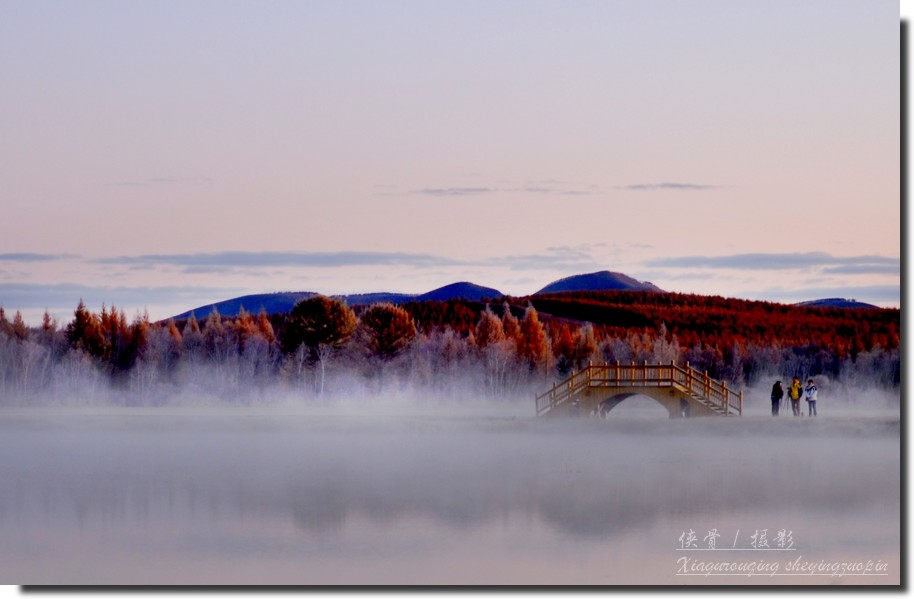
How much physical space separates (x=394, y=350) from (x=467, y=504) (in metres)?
48.2

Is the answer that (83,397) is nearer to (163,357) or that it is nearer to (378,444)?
(163,357)

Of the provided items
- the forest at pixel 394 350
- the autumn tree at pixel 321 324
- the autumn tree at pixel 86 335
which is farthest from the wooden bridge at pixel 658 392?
the autumn tree at pixel 86 335

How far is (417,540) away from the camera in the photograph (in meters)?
21.2

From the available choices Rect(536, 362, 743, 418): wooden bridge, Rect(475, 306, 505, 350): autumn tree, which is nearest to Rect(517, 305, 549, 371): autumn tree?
Rect(475, 306, 505, 350): autumn tree

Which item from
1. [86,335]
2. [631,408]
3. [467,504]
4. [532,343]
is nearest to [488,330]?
[532,343]

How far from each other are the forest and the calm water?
65.9ft

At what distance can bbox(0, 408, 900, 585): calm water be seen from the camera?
62.3ft

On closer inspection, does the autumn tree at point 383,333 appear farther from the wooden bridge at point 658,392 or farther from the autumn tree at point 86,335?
the wooden bridge at point 658,392

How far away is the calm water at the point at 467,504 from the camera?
19000 millimetres

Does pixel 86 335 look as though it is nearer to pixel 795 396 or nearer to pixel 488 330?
pixel 488 330

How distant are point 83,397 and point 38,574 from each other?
52082 mm

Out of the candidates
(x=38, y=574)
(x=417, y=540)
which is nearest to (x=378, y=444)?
(x=417, y=540)

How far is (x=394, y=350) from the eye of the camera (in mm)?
73188

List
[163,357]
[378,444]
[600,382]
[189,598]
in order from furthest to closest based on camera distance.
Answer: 1. [163,357]
2. [600,382]
3. [378,444]
4. [189,598]
